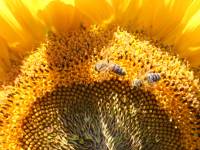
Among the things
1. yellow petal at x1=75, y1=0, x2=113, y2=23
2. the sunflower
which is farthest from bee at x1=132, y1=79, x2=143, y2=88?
yellow petal at x1=75, y1=0, x2=113, y2=23

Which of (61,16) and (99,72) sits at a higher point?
(61,16)

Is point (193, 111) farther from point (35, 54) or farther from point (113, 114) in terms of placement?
point (35, 54)

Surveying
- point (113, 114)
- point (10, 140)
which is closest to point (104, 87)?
point (113, 114)

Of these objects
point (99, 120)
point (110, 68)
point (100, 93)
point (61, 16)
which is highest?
point (61, 16)

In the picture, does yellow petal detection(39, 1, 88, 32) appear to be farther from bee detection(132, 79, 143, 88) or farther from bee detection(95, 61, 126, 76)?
bee detection(132, 79, 143, 88)

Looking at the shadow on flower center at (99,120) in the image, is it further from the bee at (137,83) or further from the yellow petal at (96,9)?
the yellow petal at (96,9)

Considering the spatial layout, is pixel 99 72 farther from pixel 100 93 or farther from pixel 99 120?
pixel 99 120

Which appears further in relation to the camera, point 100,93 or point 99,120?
point 100,93

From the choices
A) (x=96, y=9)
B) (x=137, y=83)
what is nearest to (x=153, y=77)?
(x=137, y=83)
